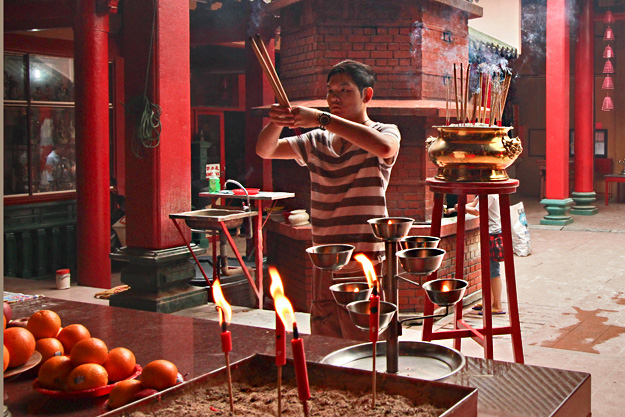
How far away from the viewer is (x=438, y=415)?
1.43 m

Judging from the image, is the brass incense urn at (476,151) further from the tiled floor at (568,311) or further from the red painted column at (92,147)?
the red painted column at (92,147)

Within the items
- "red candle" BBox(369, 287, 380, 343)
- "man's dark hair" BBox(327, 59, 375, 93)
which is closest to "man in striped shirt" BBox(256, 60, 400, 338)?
"man's dark hair" BBox(327, 59, 375, 93)

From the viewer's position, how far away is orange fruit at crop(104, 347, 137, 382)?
1833 millimetres

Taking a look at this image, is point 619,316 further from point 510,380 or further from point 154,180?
point 510,380

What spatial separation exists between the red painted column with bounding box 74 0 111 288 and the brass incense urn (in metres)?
4.99

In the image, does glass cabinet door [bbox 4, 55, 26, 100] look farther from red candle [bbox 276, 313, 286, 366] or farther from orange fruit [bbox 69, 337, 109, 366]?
red candle [bbox 276, 313, 286, 366]

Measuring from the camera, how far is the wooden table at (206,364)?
1733 mm

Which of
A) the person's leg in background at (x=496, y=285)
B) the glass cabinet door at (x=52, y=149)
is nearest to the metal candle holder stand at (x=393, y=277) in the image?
the person's leg in background at (x=496, y=285)

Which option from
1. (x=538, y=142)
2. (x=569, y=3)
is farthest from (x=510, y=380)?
(x=538, y=142)

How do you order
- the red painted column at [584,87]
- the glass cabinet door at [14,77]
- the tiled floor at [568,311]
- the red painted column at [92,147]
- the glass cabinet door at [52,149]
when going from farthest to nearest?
1. the red painted column at [584,87]
2. the glass cabinet door at [52,149]
3. the glass cabinet door at [14,77]
4. the red painted column at [92,147]
5. the tiled floor at [568,311]

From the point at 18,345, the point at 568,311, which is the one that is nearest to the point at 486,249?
the point at 18,345

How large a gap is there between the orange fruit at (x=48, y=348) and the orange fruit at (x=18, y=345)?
100 mm

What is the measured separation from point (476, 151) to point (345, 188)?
76 centimetres

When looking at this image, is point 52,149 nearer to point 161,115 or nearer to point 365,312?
point 161,115
